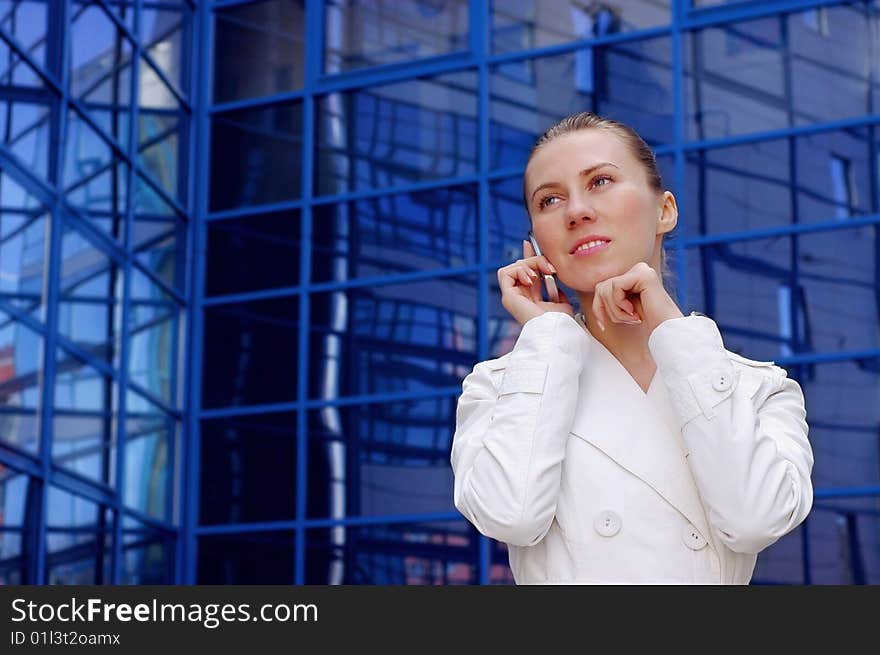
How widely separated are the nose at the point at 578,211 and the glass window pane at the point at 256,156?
35.0 feet

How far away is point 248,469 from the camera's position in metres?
12.6

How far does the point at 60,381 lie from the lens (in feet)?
35.2

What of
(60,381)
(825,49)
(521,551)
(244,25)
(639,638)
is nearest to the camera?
(639,638)

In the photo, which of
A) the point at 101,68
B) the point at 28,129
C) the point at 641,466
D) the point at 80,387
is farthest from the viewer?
the point at 101,68

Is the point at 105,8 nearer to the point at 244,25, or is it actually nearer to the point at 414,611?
the point at 244,25

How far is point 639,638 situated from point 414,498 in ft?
34.5

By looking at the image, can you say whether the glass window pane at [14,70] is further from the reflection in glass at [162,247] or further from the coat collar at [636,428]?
the coat collar at [636,428]

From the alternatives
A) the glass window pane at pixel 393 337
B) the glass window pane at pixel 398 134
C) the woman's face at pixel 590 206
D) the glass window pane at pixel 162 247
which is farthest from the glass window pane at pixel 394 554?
the woman's face at pixel 590 206

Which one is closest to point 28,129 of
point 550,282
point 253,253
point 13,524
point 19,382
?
point 19,382

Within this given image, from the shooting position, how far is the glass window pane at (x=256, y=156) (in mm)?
13047

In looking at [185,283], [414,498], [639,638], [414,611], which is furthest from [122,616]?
[185,283]

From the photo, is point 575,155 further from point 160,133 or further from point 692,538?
point 160,133

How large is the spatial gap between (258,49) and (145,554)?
15.6 ft

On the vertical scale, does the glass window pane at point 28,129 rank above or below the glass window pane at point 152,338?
above
